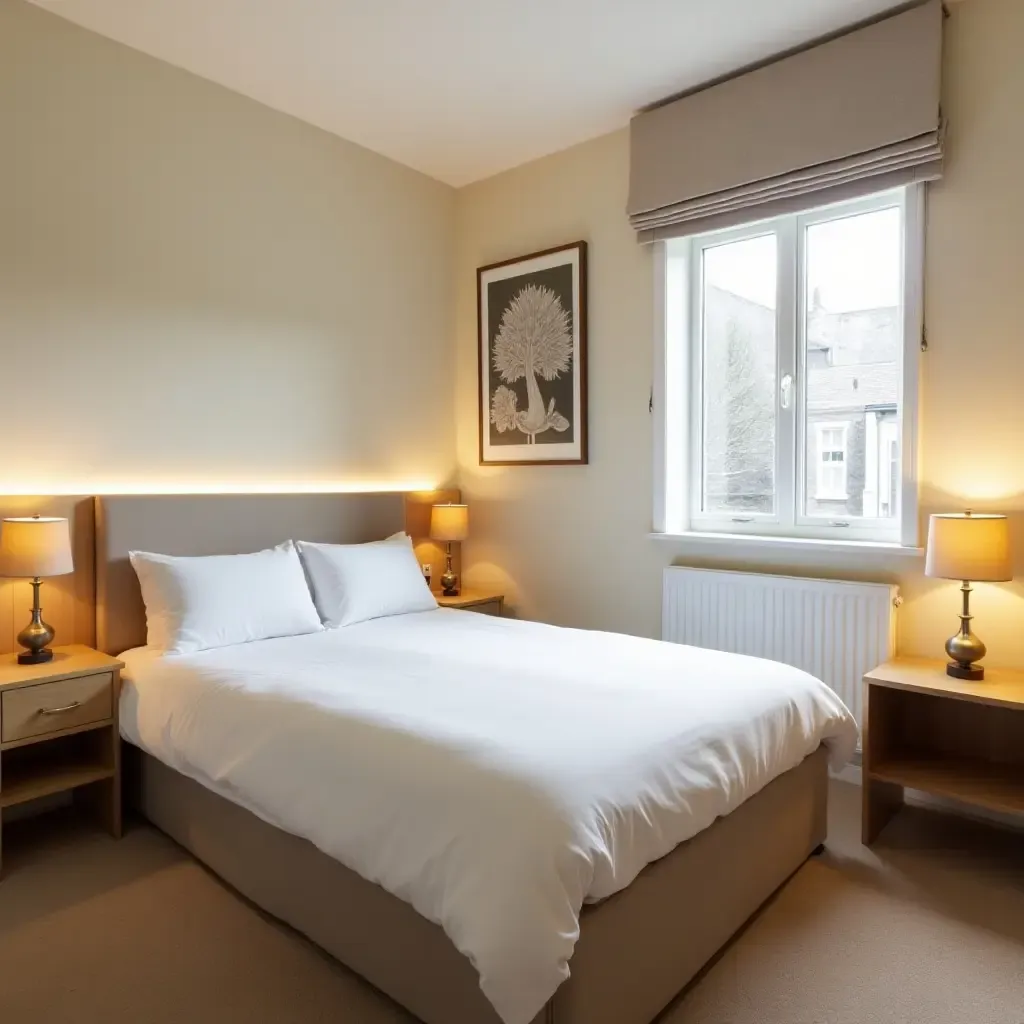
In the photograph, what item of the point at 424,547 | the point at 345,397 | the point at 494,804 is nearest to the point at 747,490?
the point at 424,547

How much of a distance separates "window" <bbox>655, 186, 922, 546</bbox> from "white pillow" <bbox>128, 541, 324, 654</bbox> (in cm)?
166

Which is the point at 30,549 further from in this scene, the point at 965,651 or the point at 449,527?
the point at 965,651

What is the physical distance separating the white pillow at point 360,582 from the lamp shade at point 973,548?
202 centimetres

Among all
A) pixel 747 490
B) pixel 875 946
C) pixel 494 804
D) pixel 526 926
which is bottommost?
pixel 875 946

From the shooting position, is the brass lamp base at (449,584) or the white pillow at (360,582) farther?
the brass lamp base at (449,584)

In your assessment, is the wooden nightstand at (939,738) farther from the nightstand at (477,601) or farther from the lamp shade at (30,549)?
the lamp shade at (30,549)

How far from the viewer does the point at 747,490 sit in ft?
10.8

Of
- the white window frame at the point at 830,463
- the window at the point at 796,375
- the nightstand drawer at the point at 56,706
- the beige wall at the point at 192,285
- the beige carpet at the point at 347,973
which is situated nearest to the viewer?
the beige carpet at the point at 347,973

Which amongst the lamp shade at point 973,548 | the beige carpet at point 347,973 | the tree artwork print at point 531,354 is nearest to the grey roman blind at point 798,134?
the tree artwork print at point 531,354

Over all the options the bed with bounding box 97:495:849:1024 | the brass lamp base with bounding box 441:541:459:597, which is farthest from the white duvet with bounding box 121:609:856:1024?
the brass lamp base with bounding box 441:541:459:597

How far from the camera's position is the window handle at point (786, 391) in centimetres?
313

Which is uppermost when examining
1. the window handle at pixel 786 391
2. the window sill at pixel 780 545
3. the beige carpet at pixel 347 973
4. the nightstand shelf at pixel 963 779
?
the window handle at pixel 786 391

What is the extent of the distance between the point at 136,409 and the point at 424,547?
1.57m

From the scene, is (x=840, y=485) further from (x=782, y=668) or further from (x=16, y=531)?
(x=16, y=531)
